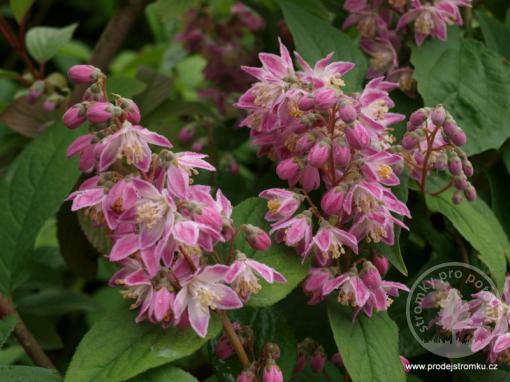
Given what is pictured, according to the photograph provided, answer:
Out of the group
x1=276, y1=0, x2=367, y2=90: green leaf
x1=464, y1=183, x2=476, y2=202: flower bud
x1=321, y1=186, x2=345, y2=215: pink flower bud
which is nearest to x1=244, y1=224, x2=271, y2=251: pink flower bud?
x1=321, y1=186, x2=345, y2=215: pink flower bud

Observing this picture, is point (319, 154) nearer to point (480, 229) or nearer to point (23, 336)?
point (480, 229)

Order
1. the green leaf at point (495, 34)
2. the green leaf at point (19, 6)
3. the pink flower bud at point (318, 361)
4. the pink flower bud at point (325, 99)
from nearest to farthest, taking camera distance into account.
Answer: the pink flower bud at point (325, 99), the pink flower bud at point (318, 361), the green leaf at point (495, 34), the green leaf at point (19, 6)

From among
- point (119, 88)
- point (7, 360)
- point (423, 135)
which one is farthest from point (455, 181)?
point (7, 360)

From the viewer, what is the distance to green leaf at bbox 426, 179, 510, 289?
5.20 feet

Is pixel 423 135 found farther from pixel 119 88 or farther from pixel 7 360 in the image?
pixel 7 360

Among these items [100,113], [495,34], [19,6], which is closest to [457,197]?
[495,34]

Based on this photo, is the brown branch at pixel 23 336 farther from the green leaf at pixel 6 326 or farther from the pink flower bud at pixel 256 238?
the pink flower bud at pixel 256 238

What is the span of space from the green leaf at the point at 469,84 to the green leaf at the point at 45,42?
1.11 metres

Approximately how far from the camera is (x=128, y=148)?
4.27 feet

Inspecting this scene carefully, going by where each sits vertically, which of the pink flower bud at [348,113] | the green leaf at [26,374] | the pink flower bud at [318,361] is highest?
the pink flower bud at [348,113]


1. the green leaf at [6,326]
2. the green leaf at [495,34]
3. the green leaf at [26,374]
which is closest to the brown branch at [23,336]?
the green leaf at [6,326]

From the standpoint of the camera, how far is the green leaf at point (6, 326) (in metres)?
1.55

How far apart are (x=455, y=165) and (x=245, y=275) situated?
0.49m

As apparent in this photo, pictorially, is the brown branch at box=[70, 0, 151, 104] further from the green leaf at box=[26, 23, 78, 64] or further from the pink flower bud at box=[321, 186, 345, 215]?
the pink flower bud at box=[321, 186, 345, 215]
